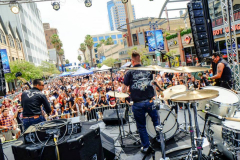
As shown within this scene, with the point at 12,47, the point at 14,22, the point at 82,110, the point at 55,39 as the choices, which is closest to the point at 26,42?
the point at 14,22

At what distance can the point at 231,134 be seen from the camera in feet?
9.12

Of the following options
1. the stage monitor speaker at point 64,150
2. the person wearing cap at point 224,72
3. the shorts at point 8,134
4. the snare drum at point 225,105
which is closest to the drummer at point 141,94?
the snare drum at point 225,105

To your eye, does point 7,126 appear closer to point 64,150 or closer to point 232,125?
point 64,150

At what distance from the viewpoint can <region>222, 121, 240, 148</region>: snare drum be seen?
8.87 feet

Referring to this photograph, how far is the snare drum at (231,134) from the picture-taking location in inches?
106

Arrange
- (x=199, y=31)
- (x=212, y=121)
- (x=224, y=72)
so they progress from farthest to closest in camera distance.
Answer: (x=199, y=31)
(x=224, y=72)
(x=212, y=121)

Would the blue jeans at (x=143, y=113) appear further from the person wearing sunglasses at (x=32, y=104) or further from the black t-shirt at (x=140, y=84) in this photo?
the person wearing sunglasses at (x=32, y=104)

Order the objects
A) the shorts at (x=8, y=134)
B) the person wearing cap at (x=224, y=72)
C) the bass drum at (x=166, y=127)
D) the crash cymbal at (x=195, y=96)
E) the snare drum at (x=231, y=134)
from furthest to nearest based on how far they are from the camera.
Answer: the shorts at (x=8, y=134) → the person wearing cap at (x=224, y=72) → the bass drum at (x=166, y=127) → the snare drum at (x=231, y=134) → the crash cymbal at (x=195, y=96)

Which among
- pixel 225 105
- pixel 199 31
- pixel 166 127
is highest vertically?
pixel 199 31

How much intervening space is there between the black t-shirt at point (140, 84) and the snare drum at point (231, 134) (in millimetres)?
1424

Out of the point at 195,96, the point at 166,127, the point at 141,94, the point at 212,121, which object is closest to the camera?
the point at 195,96

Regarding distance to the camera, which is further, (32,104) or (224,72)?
(224,72)

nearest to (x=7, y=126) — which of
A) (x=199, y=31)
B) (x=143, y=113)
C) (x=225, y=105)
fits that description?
(x=143, y=113)

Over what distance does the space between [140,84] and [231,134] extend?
5.83ft
